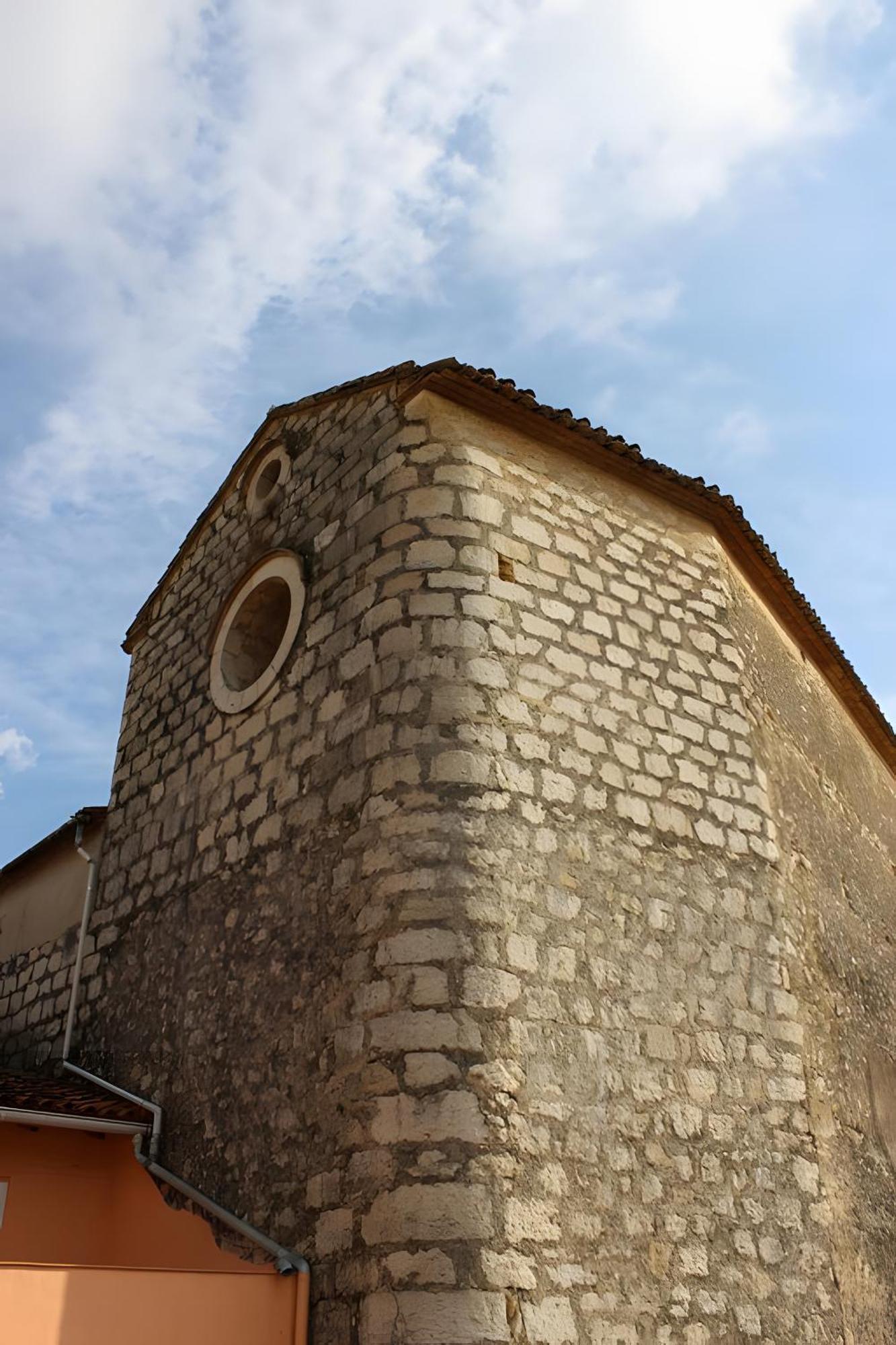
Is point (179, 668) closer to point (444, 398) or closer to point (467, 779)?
point (444, 398)

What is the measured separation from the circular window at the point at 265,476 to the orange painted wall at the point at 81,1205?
12.8 feet

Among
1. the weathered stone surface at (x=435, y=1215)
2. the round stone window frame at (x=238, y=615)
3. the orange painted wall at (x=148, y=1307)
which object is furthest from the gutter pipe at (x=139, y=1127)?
the round stone window frame at (x=238, y=615)

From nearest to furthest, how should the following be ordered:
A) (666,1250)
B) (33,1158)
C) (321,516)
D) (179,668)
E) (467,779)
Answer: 1. (666,1250)
2. (467,779)
3. (33,1158)
4. (321,516)
5. (179,668)

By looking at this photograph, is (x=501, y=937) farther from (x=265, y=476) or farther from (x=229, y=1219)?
(x=265, y=476)

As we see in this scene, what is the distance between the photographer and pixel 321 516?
6648mm

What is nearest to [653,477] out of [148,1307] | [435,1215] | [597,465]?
[597,465]

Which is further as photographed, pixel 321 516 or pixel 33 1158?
pixel 321 516

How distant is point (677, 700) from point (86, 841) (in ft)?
14.4

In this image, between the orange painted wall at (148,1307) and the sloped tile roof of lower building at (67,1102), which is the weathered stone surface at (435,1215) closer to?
the orange painted wall at (148,1307)

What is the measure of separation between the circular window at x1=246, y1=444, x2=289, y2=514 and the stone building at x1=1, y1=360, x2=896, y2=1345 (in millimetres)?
44

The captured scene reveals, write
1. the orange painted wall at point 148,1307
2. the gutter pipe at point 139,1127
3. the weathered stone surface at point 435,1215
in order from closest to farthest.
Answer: the orange painted wall at point 148,1307 → the weathered stone surface at point 435,1215 → the gutter pipe at point 139,1127

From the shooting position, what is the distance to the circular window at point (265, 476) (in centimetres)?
741

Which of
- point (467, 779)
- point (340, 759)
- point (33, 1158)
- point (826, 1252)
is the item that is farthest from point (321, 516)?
point (826, 1252)

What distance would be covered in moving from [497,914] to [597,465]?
3026 mm
